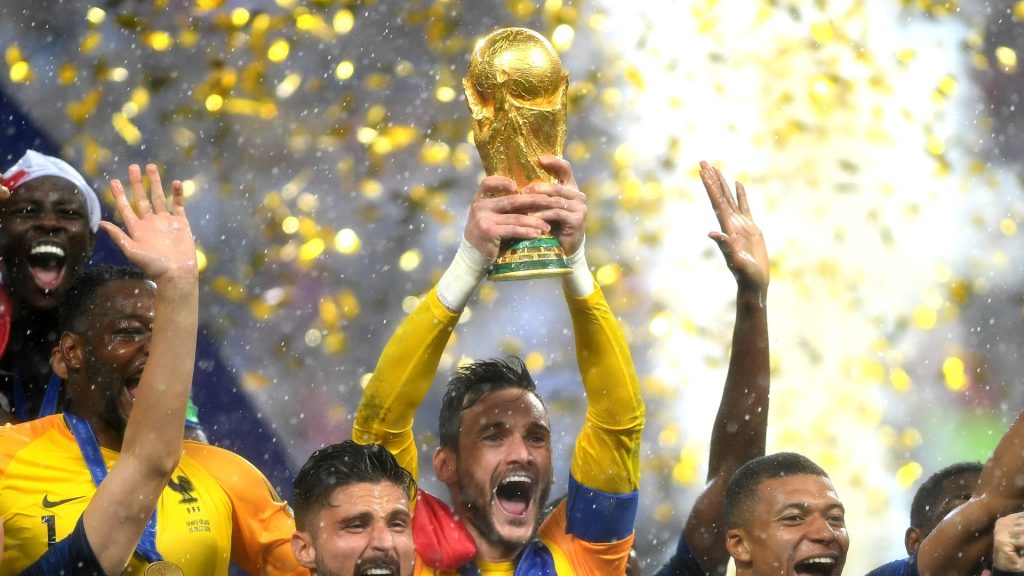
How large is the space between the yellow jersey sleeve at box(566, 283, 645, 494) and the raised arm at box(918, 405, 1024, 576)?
2.42 feet

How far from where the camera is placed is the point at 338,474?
12.1 ft

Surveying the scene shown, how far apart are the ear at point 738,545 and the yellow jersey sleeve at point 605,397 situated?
0.28m

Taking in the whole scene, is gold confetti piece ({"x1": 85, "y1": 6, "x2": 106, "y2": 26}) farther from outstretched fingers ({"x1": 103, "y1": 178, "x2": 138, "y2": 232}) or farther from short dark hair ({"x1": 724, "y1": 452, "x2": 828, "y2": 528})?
short dark hair ({"x1": 724, "y1": 452, "x2": 828, "y2": 528})

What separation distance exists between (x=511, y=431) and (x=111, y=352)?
98 centimetres

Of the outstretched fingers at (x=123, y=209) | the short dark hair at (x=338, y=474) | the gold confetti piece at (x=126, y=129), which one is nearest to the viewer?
the outstretched fingers at (x=123, y=209)

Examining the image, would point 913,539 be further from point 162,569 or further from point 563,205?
point 162,569

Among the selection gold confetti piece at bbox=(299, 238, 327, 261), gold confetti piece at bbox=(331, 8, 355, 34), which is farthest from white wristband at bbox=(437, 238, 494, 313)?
gold confetti piece at bbox=(331, 8, 355, 34)

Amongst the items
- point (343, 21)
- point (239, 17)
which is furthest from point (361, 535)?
point (343, 21)

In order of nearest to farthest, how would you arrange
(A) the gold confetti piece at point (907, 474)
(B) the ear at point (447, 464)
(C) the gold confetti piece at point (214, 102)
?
(B) the ear at point (447, 464) → (C) the gold confetti piece at point (214, 102) → (A) the gold confetti piece at point (907, 474)

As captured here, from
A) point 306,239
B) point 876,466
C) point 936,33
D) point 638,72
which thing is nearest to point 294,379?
point 306,239

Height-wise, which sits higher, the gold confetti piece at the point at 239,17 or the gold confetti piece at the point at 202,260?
the gold confetti piece at the point at 239,17

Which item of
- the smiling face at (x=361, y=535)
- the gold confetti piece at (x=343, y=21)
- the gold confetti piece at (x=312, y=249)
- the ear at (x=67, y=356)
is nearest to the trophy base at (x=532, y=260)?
the smiling face at (x=361, y=535)

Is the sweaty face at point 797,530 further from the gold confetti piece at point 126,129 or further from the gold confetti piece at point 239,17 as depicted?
the gold confetti piece at point 239,17

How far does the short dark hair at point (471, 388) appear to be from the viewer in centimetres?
414
